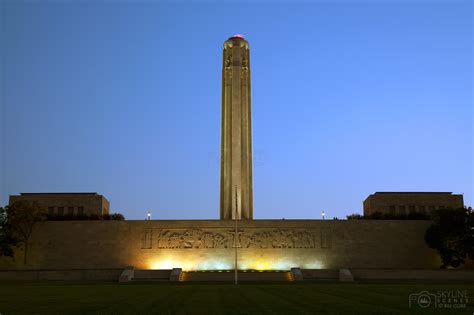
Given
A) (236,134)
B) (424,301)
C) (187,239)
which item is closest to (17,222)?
(187,239)

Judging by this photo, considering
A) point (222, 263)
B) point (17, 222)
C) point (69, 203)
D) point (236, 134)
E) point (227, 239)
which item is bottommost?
point (222, 263)

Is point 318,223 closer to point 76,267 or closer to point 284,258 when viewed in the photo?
point 284,258

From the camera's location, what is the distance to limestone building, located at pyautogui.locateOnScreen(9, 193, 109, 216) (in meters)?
48.3

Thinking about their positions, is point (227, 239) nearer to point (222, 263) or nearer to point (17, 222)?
point (222, 263)

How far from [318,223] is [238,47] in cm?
1815

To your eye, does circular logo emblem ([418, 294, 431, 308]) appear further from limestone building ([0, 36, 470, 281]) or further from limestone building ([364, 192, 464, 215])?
limestone building ([364, 192, 464, 215])

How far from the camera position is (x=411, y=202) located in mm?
49031

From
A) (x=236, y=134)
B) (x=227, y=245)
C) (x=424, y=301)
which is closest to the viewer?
(x=424, y=301)

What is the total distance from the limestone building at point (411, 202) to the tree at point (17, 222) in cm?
2874

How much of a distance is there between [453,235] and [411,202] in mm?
9513

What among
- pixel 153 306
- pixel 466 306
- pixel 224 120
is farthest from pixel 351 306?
pixel 224 120

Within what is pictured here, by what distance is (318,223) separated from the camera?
142ft

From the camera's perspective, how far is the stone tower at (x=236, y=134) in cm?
4800

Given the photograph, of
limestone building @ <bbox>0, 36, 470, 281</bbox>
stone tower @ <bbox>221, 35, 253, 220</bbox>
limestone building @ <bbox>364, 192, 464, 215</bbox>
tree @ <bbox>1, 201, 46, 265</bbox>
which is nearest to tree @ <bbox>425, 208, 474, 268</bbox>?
limestone building @ <bbox>0, 36, 470, 281</bbox>
